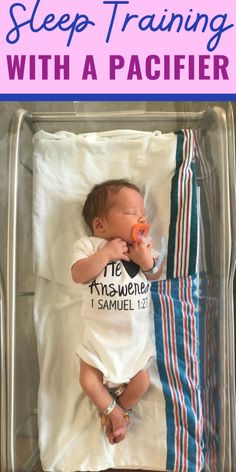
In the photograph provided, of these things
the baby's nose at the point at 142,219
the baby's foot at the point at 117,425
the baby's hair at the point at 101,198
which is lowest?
the baby's foot at the point at 117,425

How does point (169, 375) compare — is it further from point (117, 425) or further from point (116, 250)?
point (116, 250)

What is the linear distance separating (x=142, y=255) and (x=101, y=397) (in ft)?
1.03

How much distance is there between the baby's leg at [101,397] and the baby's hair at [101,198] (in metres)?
0.32

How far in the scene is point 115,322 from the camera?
1.13 m

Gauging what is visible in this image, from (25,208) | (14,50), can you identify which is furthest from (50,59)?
(25,208)

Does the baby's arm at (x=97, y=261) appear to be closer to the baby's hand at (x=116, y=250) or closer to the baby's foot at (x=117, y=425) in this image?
the baby's hand at (x=116, y=250)

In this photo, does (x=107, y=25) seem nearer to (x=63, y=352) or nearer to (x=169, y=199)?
(x=169, y=199)

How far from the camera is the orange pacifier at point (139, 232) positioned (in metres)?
1.14

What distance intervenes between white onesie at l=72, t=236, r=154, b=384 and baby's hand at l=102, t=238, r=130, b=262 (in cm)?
2

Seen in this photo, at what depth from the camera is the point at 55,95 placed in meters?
1.25

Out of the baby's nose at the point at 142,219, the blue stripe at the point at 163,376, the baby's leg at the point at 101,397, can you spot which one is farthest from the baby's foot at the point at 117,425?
the baby's nose at the point at 142,219

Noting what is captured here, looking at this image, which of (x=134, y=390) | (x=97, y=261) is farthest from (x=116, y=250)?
(x=134, y=390)

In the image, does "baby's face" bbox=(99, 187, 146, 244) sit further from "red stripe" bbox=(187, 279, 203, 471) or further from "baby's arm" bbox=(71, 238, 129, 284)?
"red stripe" bbox=(187, 279, 203, 471)

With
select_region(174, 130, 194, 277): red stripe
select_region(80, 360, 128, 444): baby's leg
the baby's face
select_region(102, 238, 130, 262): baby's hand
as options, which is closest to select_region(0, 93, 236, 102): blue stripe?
select_region(174, 130, 194, 277): red stripe
